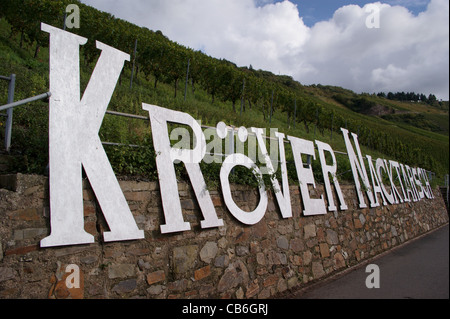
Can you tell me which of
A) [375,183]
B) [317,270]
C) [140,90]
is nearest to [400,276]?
[317,270]

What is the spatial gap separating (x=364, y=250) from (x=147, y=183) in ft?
20.3

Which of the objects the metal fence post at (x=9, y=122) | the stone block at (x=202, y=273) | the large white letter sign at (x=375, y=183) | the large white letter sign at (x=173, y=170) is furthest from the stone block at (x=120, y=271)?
the large white letter sign at (x=375, y=183)

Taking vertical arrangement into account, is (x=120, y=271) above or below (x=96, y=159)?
below

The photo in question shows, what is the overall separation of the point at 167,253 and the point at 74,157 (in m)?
1.48

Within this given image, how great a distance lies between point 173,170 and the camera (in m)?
4.23

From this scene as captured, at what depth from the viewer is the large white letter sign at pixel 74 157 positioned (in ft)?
10.2

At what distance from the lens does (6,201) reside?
281cm

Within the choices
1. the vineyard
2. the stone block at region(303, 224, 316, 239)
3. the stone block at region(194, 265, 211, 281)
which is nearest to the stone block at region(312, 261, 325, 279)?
the stone block at region(303, 224, 316, 239)

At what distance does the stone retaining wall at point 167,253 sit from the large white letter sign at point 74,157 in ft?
0.31

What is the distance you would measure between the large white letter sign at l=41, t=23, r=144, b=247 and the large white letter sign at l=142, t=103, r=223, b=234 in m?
0.51

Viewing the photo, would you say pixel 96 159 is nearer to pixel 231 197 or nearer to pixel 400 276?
pixel 231 197

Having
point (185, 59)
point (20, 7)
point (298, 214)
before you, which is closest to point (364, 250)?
point (298, 214)

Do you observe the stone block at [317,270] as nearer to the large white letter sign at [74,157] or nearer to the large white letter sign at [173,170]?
the large white letter sign at [173,170]
